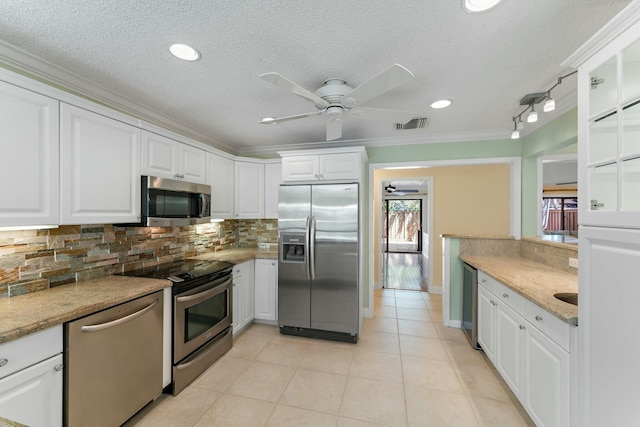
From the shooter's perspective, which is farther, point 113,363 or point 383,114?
point 383,114

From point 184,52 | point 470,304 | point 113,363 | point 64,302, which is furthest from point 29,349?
point 470,304

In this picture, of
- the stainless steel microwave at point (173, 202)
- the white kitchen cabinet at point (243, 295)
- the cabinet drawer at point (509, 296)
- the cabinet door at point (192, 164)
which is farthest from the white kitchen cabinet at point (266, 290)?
the cabinet drawer at point (509, 296)

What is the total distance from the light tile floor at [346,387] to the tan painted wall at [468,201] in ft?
6.69

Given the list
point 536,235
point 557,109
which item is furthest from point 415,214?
point 557,109

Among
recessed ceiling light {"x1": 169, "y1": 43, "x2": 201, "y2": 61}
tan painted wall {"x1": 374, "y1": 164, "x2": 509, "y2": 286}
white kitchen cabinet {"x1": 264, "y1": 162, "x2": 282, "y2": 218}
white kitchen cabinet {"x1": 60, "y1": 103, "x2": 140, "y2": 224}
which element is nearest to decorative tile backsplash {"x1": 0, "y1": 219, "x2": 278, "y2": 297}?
white kitchen cabinet {"x1": 60, "y1": 103, "x2": 140, "y2": 224}

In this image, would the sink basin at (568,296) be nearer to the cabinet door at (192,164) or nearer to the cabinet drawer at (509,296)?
the cabinet drawer at (509,296)

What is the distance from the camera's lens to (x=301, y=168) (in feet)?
10.6

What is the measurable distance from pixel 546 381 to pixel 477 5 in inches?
81.2

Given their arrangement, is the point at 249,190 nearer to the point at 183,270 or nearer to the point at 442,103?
the point at 183,270

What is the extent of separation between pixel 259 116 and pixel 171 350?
228cm

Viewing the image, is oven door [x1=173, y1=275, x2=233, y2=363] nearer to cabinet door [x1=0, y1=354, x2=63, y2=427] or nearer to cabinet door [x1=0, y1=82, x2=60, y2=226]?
cabinet door [x1=0, y1=354, x2=63, y2=427]

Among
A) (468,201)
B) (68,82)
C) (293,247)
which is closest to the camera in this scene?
(68,82)

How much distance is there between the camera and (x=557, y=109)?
2.49m

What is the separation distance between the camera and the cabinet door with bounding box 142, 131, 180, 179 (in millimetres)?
2289
